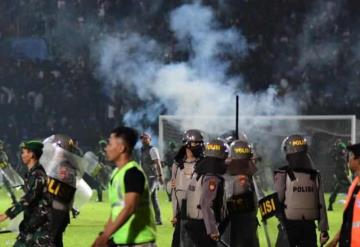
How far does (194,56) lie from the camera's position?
34875mm

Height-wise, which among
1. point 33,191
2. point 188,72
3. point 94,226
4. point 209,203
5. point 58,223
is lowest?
point 94,226

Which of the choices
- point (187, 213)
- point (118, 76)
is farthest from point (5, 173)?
point (118, 76)

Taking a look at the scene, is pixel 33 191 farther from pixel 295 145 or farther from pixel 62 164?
pixel 295 145

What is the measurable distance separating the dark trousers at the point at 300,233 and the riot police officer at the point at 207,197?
0.86m

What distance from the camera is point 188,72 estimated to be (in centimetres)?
3431

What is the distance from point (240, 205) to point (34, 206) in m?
2.34

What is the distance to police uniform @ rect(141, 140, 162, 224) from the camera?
49.8 ft

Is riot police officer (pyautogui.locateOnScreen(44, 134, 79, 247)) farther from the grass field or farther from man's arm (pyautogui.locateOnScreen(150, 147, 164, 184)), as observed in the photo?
Answer: man's arm (pyautogui.locateOnScreen(150, 147, 164, 184))

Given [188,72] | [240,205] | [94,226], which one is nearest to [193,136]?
[240,205]

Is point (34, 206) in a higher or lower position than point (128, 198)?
lower

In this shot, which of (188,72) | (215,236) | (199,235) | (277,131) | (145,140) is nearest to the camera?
(215,236)

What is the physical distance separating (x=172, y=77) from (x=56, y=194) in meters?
26.5

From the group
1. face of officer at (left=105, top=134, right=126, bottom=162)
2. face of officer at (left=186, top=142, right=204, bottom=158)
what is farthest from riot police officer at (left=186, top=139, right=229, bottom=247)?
face of officer at (left=105, top=134, right=126, bottom=162)

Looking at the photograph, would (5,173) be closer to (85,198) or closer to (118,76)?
(85,198)
